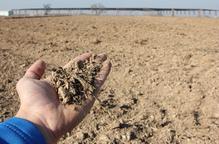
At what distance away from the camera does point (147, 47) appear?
42.9ft

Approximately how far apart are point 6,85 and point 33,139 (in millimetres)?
6822

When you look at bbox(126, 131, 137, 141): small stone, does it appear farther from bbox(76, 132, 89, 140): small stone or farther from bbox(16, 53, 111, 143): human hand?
bbox(16, 53, 111, 143): human hand

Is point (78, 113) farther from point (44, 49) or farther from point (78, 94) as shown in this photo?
point (44, 49)

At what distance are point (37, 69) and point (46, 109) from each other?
52 cm

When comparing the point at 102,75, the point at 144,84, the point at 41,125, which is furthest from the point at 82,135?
the point at 41,125

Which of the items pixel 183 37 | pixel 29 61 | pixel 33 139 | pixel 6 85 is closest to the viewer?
pixel 33 139

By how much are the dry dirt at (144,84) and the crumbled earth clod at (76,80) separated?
2333mm

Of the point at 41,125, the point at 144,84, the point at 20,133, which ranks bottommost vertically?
the point at 144,84

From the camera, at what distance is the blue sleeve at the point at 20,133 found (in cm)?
278

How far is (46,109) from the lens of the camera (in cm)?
364

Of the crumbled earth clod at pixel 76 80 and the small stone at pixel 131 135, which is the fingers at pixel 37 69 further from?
the small stone at pixel 131 135

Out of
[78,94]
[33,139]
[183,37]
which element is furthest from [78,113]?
[183,37]

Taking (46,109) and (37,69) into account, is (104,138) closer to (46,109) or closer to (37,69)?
(37,69)

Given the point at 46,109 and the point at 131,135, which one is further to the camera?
the point at 131,135
